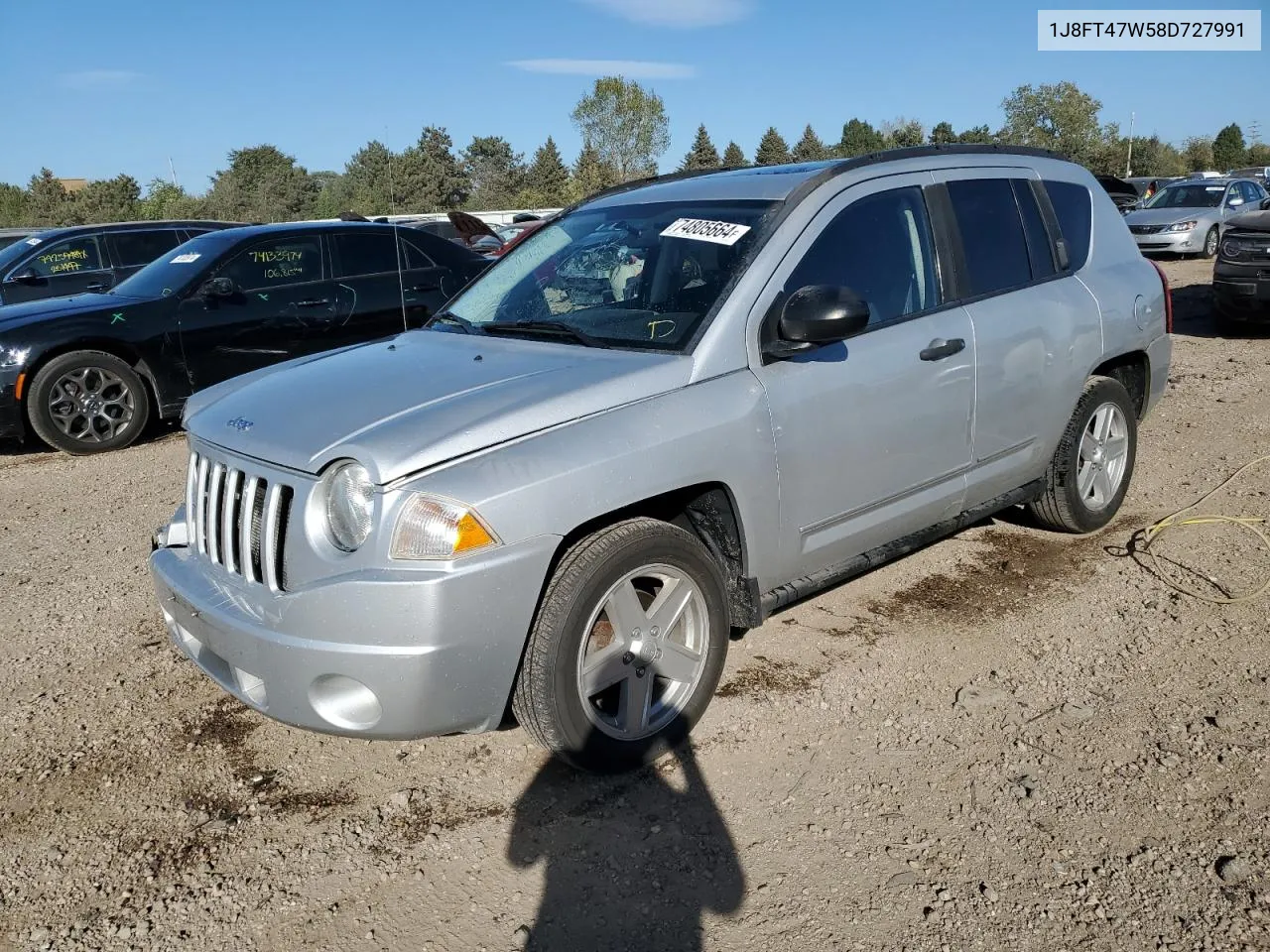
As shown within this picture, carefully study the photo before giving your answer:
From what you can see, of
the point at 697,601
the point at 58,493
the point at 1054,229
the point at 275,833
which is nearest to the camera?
the point at 275,833

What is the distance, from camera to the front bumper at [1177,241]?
1833cm

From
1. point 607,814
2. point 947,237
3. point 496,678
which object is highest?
point 947,237

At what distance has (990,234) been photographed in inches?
170

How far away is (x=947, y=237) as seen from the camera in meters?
4.09

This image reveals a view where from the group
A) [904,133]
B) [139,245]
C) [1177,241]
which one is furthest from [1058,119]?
[139,245]

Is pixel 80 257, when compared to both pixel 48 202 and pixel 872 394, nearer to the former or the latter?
pixel 872 394

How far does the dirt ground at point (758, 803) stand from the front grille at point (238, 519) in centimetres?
76

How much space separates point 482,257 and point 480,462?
7016mm

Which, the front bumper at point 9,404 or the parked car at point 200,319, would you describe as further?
the parked car at point 200,319

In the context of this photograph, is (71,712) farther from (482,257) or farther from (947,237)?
(482,257)

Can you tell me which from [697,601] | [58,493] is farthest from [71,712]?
[58,493]

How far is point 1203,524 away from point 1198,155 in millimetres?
91107

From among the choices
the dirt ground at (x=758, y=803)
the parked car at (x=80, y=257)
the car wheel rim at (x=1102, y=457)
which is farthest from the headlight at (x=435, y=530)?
the parked car at (x=80, y=257)

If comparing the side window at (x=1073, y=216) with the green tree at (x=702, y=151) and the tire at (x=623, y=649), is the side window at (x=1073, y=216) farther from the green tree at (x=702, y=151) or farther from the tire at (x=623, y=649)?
the green tree at (x=702, y=151)
